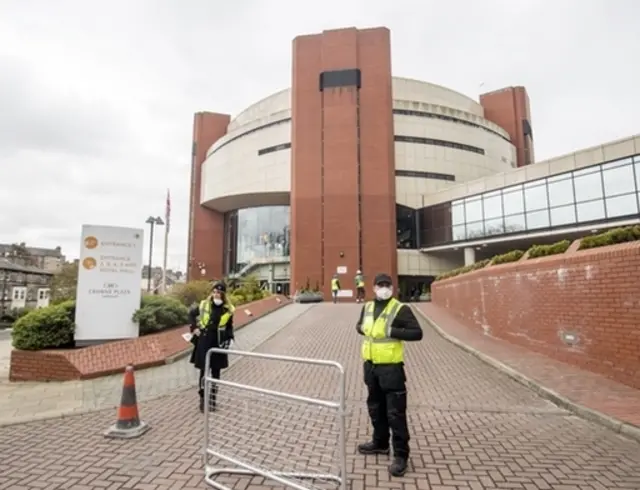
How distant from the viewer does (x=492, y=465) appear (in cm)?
388

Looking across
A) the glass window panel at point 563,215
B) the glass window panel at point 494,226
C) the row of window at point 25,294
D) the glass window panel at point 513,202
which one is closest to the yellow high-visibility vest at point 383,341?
the glass window panel at point 563,215

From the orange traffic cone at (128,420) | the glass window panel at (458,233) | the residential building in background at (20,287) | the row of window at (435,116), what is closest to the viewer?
the orange traffic cone at (128,420)

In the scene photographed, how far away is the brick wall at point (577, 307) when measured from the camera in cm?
637

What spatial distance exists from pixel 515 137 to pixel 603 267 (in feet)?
149

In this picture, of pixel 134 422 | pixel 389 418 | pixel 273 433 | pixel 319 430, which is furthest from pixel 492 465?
pixel 134 422

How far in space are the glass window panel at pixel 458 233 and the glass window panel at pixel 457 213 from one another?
1.16 feet

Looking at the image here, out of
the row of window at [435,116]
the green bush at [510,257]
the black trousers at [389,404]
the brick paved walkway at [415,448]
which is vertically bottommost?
the brick paved walkway at [415,448]

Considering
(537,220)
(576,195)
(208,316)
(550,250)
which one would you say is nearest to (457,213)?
A: (537,220)

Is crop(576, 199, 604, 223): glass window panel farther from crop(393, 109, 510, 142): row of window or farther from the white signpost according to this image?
the white signpost

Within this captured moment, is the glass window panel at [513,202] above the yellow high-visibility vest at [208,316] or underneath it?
above

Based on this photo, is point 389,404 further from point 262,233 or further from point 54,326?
point 262,233

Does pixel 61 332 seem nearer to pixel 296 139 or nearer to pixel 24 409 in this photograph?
pixel 24 409

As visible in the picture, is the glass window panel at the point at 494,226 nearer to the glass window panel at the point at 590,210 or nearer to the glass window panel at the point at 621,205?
the glass window panel at the point at 590,210

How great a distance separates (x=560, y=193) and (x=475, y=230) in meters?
6.84
